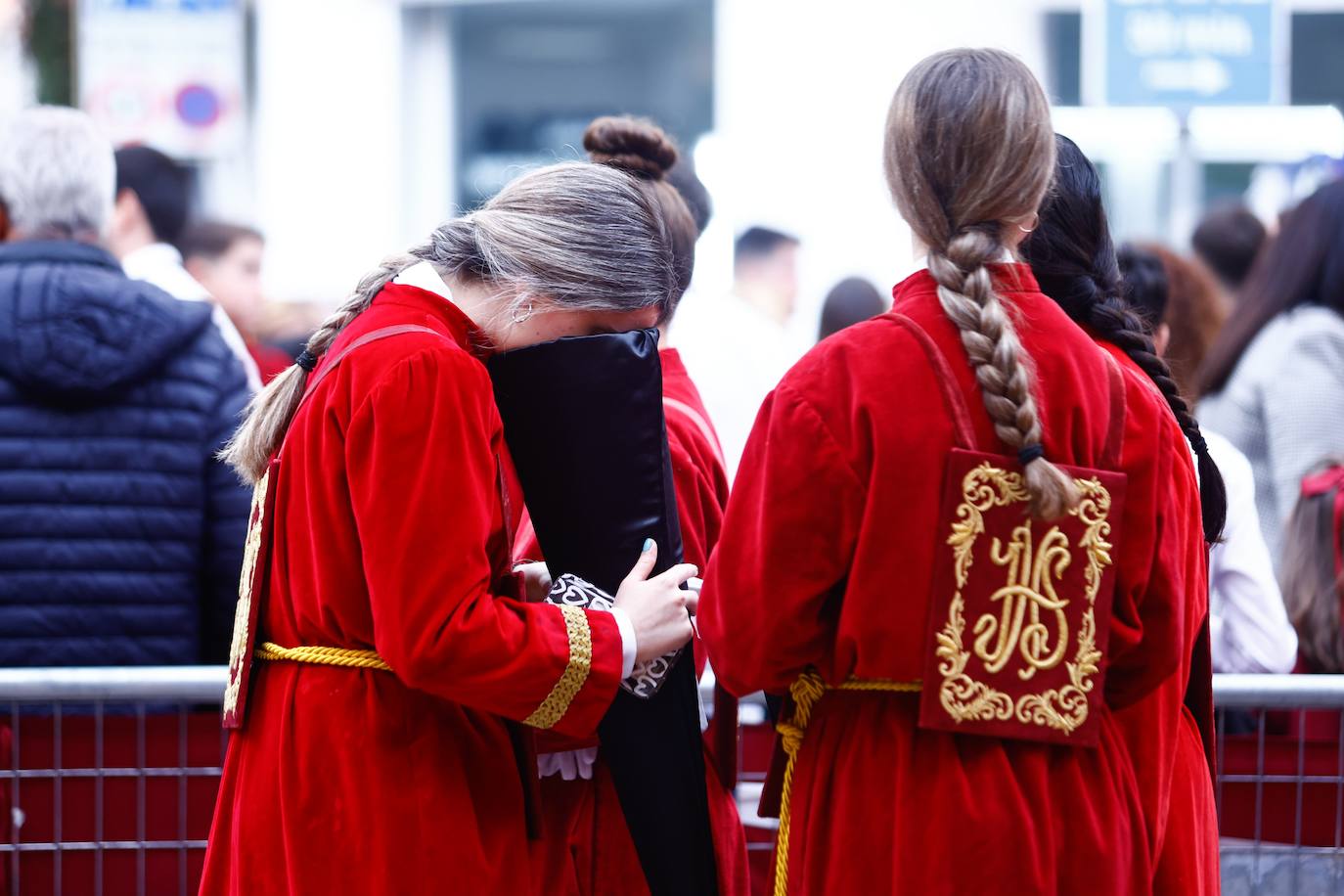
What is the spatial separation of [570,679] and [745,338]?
14.2ft

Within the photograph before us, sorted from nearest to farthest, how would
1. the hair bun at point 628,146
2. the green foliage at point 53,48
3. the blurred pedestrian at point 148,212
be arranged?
1. the hair bun at point 628,146
2. the blurred pedestrian at point 148,212
3. the green foliage at point 53,48

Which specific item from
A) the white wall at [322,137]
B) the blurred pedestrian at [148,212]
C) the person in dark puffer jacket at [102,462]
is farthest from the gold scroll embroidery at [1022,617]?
the white wall at [322,137]

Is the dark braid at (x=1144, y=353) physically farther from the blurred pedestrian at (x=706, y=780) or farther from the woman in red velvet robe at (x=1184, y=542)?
the blurred pedestrian at (x=706, y=780)

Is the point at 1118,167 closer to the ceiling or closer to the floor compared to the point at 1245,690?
closer to the ceiling

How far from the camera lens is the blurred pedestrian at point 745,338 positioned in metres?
6.25

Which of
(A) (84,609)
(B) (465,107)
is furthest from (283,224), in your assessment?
(A) (84,609)

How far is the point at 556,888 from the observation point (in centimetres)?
268

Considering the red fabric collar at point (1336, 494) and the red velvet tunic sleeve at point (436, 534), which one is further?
the red fabric collar at point (1336, 494)

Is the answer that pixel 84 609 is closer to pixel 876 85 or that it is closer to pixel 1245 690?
pixel 1245 690

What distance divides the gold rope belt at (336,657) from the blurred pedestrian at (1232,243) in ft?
14.7

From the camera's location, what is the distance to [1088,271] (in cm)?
272

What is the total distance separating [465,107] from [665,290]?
9.36 metres

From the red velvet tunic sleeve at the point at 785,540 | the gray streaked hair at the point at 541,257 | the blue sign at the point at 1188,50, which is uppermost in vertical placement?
the blue sign at the point at 1188,50

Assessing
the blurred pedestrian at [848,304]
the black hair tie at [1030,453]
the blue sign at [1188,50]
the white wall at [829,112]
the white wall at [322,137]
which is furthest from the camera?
the white wall at [322,137]
